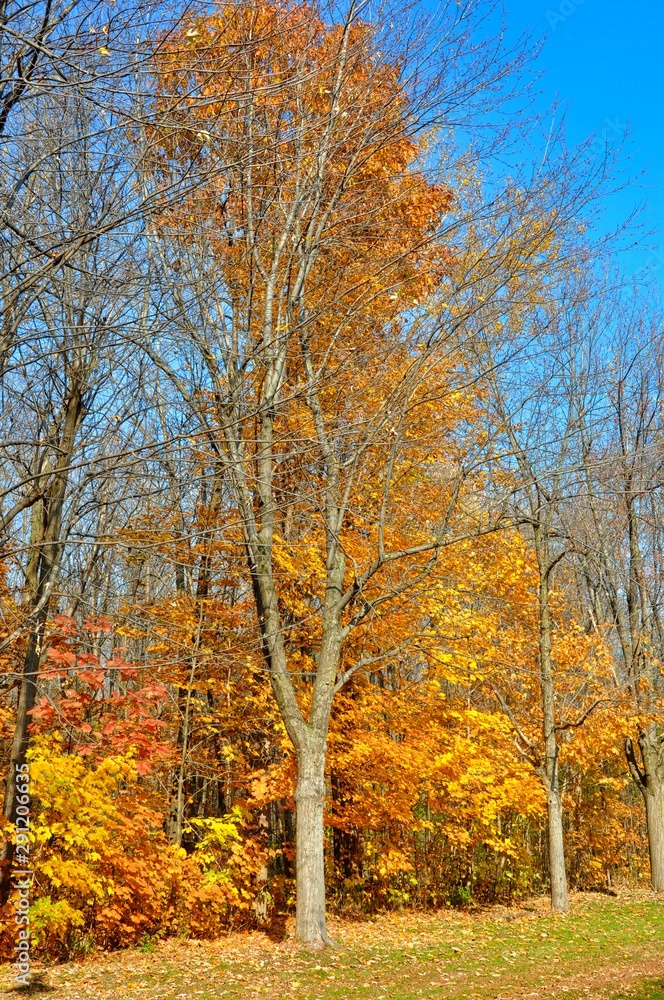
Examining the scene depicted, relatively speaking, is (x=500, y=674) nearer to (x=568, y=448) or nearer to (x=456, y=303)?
(x=568, y=448)

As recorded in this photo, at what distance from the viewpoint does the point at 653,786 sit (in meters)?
15.1

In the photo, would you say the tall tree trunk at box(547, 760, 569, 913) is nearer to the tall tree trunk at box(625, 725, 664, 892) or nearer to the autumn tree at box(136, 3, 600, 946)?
the tall tree trunk at box(625, 725, 664, 892)

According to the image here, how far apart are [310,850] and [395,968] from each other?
1386 mm

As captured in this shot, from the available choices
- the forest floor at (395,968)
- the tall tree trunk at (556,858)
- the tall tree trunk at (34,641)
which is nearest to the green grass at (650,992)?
the forest floor at (395,968)

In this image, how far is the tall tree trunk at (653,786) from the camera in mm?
14835

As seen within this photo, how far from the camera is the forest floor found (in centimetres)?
632

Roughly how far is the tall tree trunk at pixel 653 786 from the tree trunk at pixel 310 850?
31.1 ft

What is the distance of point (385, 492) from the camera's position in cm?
877

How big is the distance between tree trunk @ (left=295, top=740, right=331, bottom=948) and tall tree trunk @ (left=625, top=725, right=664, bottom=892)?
9.46 m

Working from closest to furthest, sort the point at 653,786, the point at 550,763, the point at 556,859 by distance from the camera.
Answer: the point at 556,859 < the point at 550,763 < the point at 653,786

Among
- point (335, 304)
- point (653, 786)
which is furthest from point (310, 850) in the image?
point (653, 786)

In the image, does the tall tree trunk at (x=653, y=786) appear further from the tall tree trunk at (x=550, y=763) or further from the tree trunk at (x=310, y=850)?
the tree trunk at (x=310, y=850)

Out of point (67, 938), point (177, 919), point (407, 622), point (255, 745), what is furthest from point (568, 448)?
point (67, 938)

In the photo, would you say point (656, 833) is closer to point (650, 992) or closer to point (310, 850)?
point (310, 850)
